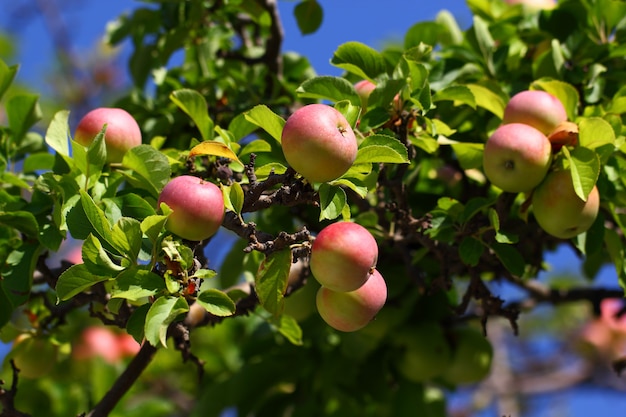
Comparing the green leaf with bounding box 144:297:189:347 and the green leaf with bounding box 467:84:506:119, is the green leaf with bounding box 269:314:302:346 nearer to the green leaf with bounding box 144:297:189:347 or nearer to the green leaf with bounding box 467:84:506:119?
the green leaf with bounding box 144:297:189:347

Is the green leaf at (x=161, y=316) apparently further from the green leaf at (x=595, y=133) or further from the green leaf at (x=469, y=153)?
the green leaf at (x=595, y=133)

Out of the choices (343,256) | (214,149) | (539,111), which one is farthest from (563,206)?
(214,149)

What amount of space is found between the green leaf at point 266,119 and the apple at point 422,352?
3.04ft

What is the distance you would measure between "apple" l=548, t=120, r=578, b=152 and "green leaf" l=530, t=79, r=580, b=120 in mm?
80

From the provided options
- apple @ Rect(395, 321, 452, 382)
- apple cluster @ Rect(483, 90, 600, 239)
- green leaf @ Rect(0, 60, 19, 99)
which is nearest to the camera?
apple cluster @ Rect(483, 90, 600, 239)

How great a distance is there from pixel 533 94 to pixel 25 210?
0.94 metres

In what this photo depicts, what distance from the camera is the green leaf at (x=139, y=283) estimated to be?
3.60 ft

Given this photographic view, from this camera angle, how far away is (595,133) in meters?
1.39

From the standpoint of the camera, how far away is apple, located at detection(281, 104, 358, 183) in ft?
3.69

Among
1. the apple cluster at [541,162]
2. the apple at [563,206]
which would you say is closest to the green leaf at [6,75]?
the apple cluster at [541,162]

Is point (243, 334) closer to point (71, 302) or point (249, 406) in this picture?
point (249, 406)

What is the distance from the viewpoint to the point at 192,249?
3.98ft

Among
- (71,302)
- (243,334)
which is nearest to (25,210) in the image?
(71,302)

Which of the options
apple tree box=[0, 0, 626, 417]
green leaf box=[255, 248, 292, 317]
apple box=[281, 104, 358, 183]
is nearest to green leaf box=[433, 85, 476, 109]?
apple tree box=[0, 0, 626, 417]
